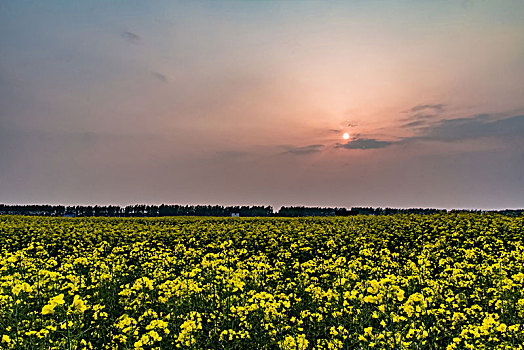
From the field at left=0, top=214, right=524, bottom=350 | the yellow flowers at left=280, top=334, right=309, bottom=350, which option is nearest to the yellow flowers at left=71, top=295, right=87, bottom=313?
the field at left=0, top=214, right=524, bottom=350

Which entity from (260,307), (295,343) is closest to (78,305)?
(260,307)

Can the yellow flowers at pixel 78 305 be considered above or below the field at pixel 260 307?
above

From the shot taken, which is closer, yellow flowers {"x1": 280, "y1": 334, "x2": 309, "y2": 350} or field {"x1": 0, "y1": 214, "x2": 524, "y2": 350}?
yellow flowers {"x1": 280, "y1": 334, "x2": 309, "y2": 350}

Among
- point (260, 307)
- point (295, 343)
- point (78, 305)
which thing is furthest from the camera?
point (260, 307)

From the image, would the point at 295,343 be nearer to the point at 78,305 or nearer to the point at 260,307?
the point at 260,307

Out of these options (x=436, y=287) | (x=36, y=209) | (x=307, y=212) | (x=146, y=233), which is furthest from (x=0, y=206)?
(x=436, y=287)

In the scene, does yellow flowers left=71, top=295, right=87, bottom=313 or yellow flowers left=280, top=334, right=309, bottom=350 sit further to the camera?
yellow flowers left=71, top=295, right=87, bottom=313

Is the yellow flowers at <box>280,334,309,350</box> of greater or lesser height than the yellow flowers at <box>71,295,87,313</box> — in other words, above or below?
below

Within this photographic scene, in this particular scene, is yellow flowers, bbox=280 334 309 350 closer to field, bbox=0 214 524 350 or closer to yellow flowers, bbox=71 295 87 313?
field, bbox=0 214 524 350

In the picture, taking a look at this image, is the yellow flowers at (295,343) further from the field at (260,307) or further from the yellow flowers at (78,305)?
the yellow flowers at (78,305)

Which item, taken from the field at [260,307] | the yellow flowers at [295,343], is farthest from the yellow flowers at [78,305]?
the yellow flowers at [295,343]

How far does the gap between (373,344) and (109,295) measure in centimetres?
714

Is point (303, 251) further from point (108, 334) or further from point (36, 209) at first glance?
point (36, 209)

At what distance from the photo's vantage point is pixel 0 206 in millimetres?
116125
